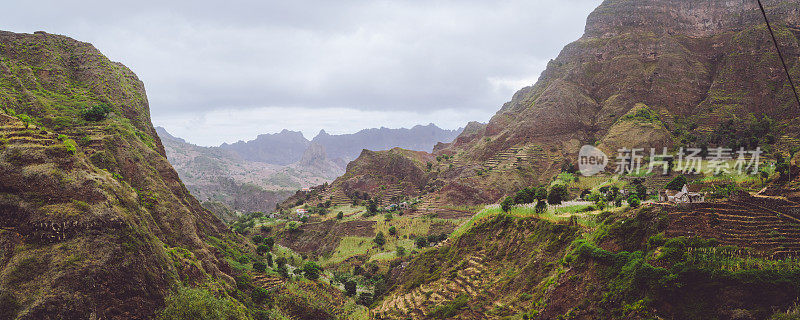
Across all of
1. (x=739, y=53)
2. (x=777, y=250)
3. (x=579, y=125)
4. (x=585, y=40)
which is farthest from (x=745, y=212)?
(x=585, y=40)

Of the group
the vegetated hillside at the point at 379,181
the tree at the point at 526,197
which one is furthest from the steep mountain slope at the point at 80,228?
the vegetated hillside at the point at 379,181

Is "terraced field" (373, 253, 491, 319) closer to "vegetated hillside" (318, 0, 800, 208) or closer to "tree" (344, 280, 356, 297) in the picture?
"tree" (344, 280, 356, 297)

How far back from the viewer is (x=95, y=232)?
638 inches

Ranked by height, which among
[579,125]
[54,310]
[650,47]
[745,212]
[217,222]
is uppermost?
[650,47]

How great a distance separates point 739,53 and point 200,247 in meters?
120

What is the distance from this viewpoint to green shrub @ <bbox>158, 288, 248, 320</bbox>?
54.5 ft

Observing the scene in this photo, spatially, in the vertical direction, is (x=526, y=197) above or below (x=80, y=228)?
below

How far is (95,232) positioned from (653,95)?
11317cm

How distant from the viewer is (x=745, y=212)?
1291cm

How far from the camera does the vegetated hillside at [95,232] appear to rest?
14.4 meters

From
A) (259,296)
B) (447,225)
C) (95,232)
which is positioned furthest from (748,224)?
(447,225)

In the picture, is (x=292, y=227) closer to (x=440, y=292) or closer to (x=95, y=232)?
(x=440, y=292)

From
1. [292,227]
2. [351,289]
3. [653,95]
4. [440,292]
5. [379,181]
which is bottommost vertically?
[292,227]

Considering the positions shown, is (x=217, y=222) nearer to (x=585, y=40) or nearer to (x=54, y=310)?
(x=54, y=310)
